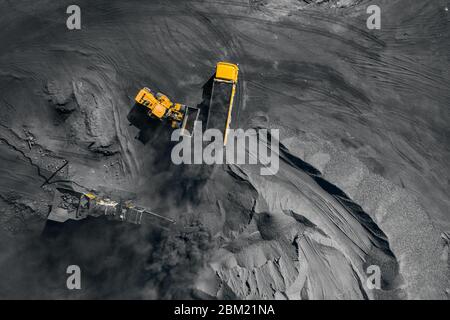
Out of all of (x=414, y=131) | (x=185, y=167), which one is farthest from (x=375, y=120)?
(x=185, y=167)

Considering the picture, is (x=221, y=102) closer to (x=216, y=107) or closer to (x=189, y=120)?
(x=216, y=107)

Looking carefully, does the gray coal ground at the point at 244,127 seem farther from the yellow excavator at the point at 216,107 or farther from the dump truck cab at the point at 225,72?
the dump truck cab at the point at 225,72

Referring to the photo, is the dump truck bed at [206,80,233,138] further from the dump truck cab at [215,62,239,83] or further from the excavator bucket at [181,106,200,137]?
the excavator bucket at [181,106,200,137]

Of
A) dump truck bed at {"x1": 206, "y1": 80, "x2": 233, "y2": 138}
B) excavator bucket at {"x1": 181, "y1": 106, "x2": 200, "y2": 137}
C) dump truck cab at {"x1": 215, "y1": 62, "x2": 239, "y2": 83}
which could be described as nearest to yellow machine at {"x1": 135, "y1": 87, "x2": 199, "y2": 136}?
excavator bucket at {"x1": 181, "y1": 106, "x2": 200, "y2": 137}

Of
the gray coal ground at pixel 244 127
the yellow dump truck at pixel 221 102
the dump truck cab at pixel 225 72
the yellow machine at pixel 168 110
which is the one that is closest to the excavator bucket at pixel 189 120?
the yellow machine at pixel 168 110
